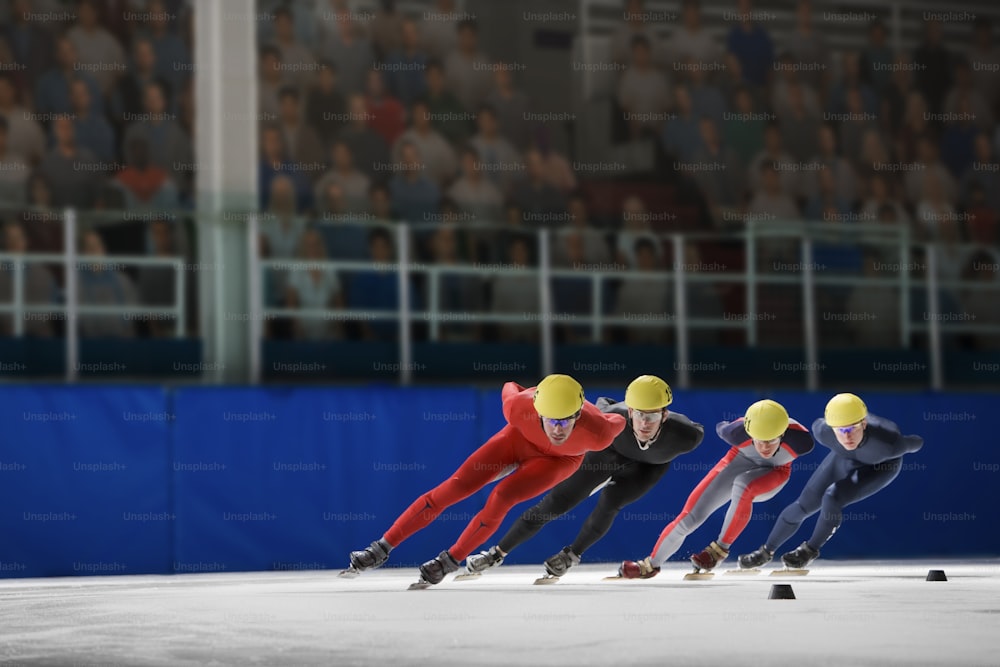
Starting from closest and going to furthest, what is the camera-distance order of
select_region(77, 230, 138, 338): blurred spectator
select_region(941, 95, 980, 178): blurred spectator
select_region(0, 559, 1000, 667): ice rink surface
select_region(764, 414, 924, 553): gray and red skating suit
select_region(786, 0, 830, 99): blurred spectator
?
select_region(0, 559, 1000, 667): ice rink surface → select_region(764, 414, 924, 553): gray and red skating suit → select_region(77, 230, 138, 338): blurred spectator → select_region(786, 0, 830, 99): blurred spectator → select_region(941, 95, 980, 178): blurred spectator

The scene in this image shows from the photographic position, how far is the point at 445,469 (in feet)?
41.5

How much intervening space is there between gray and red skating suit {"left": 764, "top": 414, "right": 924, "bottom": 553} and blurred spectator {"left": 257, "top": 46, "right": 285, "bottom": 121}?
6390 mm

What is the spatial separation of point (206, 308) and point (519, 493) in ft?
16.1

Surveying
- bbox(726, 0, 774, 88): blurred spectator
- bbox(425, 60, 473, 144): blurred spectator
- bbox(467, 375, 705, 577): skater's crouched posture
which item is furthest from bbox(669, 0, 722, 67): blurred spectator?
bbox(467, 375, 705, 577): skater's crouched posture

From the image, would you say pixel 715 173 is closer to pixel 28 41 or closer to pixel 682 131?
pixel 682 131

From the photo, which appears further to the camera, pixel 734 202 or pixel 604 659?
pixel 734 202

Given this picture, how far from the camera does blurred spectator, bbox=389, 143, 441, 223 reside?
46.3ft

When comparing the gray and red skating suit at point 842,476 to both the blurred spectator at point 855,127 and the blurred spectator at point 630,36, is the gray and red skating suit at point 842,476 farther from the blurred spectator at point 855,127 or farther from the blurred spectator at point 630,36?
the blurred spectator at point 630,36

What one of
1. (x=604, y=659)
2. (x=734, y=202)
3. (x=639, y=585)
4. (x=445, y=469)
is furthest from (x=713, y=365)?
(x=604, y=659)

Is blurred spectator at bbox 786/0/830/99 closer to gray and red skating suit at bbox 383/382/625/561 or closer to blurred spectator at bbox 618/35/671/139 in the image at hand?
blurred spectator at bbox 618/35/671/139

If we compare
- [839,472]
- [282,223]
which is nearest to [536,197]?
[282,223]

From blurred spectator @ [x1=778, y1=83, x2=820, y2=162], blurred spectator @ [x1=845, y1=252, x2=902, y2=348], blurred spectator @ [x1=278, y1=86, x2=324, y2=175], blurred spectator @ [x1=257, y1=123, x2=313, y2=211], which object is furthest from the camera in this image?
blurred spectator @ [x1=778, y1=83, x2=820, y2=162]

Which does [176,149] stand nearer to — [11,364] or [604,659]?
[11,364]

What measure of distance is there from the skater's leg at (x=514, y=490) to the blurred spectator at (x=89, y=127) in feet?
20.0
